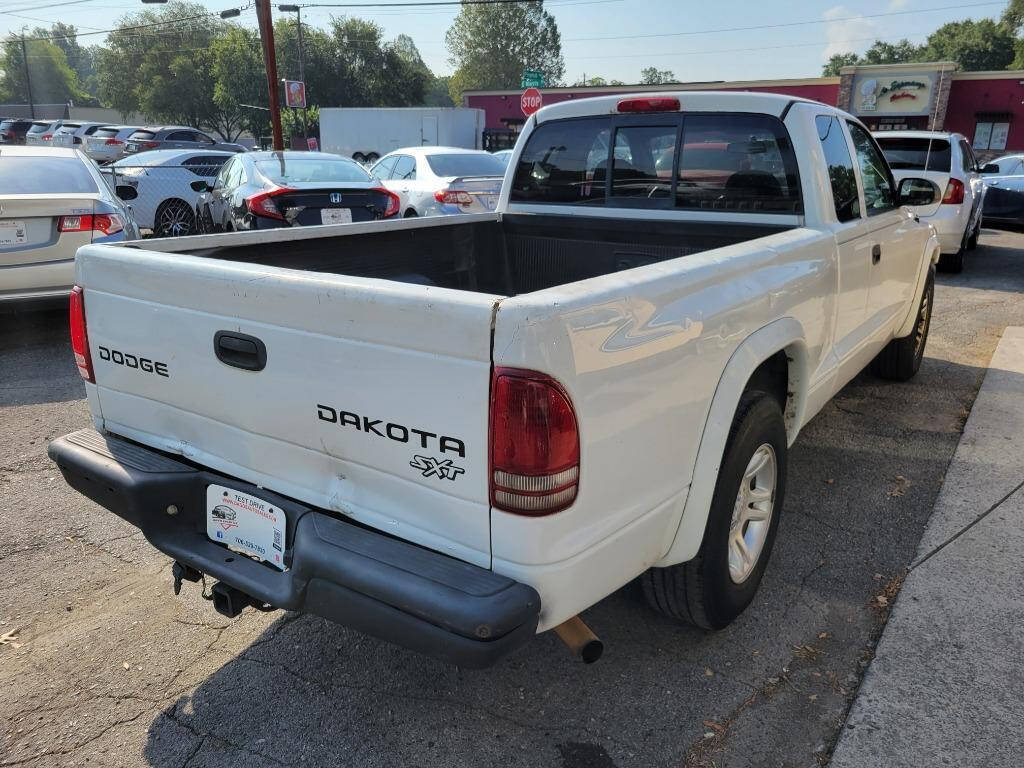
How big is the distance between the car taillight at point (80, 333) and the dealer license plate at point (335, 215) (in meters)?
6.38

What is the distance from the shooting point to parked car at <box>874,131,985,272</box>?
9641mm

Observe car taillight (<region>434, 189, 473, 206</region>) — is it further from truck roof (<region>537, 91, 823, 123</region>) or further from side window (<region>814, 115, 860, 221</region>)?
side window (<region>814, 115, 860, 221</region>)

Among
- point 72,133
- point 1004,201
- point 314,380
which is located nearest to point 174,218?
point 314,380

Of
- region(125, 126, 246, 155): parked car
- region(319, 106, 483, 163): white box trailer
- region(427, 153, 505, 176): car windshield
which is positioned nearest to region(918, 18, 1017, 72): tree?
region(319, 106, 483, 163): white box trailer

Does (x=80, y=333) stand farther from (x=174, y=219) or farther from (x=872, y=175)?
(x=174, y=219)

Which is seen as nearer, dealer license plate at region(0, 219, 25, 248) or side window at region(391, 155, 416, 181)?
dealer license plate at region(0, 219, 25, 248)

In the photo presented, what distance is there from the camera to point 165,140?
84.7 ft

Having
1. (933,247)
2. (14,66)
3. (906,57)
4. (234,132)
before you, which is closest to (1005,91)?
(933,247)

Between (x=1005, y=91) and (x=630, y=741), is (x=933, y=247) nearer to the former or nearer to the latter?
(x=630, y=741)

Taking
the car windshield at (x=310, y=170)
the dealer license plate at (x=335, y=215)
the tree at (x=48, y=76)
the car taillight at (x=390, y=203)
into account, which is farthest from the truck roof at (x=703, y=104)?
the tree at (x=48, y=76)

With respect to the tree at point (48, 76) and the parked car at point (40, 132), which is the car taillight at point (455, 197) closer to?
the parked car at point (40, 132)

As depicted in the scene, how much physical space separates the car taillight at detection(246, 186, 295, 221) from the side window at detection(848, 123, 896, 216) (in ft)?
20.8

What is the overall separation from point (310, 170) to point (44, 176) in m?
3.54

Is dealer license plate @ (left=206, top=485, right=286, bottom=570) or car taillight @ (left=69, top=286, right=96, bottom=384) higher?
car taillight @ (left=69, top=286, right=96, bottom=384)
